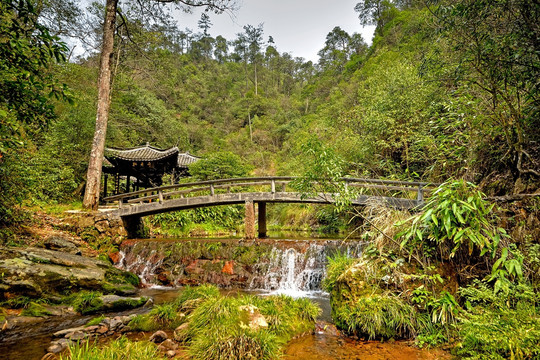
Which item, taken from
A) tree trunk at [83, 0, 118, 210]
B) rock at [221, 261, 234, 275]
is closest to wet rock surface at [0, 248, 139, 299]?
rock at [221, 261, 234, 275]

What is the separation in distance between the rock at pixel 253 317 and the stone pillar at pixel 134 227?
8924 mm

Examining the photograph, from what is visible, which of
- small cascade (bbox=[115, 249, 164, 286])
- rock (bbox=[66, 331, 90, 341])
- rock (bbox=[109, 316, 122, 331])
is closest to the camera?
rock (bbox=[66, 331, 90, 341])

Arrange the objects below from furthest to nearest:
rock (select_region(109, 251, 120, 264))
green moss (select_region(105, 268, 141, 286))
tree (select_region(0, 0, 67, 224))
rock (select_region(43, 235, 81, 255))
→ rock (select_region(109, 251, 120, 264))
rock (select_region(43, 235, 81, 255))
green moss (select_region(105, 268, 141, 286))
tree (select_region(0, 0, 67, 224))

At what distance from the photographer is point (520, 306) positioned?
3.26 meters

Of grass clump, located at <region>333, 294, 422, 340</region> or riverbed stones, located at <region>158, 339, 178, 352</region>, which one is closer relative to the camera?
riverbed stones, located at <region>158, 339, 178, 352</region>

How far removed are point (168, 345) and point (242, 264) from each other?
5084 millimetres

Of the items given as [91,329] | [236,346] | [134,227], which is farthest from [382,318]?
[134,227]

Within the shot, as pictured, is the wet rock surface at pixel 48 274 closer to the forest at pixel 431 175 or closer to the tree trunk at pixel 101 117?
the forest at pixel 431 175

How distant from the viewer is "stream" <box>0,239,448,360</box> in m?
3.75

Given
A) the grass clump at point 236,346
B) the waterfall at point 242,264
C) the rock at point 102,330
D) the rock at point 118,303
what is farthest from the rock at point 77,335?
the waterfall at point 242,264

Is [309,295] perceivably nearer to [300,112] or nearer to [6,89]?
[6,89]

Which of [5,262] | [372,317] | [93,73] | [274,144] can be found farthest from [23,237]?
[274,144]

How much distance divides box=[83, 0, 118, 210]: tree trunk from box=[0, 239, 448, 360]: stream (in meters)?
2.59

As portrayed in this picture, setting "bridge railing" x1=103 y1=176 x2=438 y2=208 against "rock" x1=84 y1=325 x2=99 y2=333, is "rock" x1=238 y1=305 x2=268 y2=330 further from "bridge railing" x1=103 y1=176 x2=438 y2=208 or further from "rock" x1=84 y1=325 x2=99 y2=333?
"bridge railing" x1=103 y1=176 x2=438 y2=208
